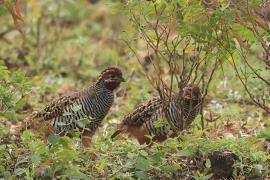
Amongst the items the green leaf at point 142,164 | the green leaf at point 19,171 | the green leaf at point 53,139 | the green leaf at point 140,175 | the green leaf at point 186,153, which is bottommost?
the green leaf at point 19,171

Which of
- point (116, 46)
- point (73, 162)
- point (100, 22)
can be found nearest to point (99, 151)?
point (73, 162)

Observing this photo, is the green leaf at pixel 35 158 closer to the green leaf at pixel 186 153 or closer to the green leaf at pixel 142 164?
the green leaf at pixel 142 164

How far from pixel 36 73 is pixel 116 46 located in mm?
2772

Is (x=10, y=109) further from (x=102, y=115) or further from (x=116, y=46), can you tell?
(x=116, y=46)

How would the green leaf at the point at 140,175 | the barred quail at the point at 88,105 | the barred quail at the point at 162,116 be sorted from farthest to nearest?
1. the barred quail at the point at 88,105
2. the barred quail at the point at 162,116
3. the green leaf at the point at 140,175

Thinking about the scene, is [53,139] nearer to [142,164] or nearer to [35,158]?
[35,158]

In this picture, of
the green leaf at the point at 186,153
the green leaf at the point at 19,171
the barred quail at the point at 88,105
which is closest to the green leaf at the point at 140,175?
the green leaf at the point at 186,153

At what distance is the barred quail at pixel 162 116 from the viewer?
7.66m

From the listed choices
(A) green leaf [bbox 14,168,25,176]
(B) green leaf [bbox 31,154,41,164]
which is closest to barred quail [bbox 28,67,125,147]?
(A) green leaf [bbox 14,168,25,176]

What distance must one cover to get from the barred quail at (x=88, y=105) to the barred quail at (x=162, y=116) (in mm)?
301

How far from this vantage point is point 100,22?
18250mm

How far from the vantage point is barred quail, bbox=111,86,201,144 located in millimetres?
7660

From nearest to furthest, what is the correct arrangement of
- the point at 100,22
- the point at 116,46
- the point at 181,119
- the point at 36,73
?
the point at 181,119 < the point at 36,73 < the point at 116,46 < the point at 100,22

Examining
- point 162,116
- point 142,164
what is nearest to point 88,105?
point 162,116
